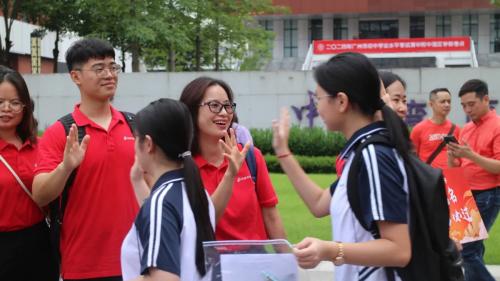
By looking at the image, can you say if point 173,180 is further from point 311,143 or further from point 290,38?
point 290,38

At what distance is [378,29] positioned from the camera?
171 feet

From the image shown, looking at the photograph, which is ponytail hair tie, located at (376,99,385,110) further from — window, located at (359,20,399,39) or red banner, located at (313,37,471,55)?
window, located at (359,20,399,39)

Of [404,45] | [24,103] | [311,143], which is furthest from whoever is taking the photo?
[404,45]

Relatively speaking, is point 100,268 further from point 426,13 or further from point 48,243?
point 426,13

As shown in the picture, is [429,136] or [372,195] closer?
[372,195]

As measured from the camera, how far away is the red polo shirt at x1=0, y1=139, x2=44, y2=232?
3.87 m

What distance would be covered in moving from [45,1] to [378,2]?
3111 centimetres

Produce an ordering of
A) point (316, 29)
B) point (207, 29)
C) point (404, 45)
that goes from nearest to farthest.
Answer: point (207, 29), point (404, 45), point (316, 29)

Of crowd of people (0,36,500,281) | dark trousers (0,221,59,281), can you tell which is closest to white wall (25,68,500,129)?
crowd of people (0,36,500,281)

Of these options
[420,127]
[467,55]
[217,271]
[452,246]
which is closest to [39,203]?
[217,271]

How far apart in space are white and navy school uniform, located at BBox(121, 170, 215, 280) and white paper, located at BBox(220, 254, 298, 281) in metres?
0.17

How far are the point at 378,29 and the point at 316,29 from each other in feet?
13.3

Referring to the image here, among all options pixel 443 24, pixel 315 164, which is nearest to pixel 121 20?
pixel 315 164

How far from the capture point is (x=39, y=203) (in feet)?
12.5
